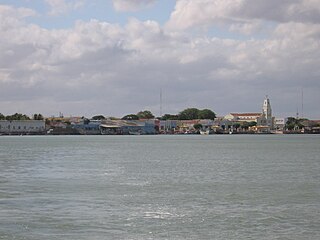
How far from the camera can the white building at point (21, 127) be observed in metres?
183

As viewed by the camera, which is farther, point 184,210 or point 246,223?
point 184,210

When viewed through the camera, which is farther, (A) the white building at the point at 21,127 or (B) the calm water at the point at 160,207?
(A) the white building at the point at 21,127

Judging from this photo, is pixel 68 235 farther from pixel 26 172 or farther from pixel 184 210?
pixel 26 172

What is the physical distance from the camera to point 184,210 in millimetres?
18453

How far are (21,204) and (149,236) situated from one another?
6.96 metres

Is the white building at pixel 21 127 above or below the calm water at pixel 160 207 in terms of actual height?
above

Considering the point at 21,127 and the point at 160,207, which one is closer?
the point at 160,207

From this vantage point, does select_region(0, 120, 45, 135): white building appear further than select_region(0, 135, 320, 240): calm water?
Yes

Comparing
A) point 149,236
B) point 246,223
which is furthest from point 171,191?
point 149,236

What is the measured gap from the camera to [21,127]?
18612cm

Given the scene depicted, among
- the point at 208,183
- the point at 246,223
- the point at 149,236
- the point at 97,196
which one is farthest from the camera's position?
the point at 208,183

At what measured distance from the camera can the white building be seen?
183375mm

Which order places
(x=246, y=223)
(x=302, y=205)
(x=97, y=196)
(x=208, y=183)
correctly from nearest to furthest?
(x=246, y=223), (x=302, y=205), (x=97, y=196), (x=208, y=183)

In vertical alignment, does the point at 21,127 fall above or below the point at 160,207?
above
